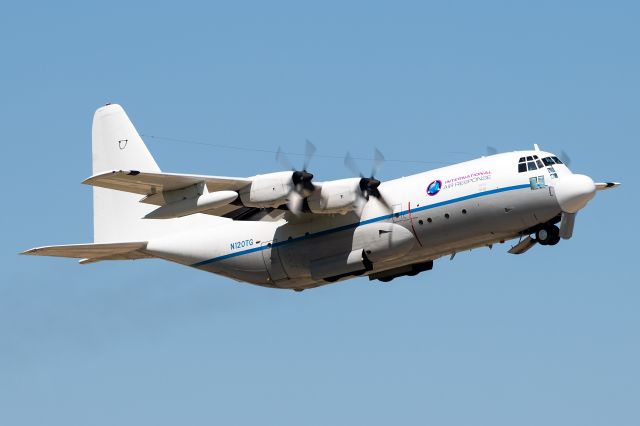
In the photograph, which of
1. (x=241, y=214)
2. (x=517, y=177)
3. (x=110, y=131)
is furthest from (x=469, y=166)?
(x=110, y=131)

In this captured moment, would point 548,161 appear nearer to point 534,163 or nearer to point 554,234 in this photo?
point 534,163

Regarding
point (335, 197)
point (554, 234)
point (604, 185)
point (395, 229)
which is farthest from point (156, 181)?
point (604, 185)

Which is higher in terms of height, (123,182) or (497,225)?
(123,182)

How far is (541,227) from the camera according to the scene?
29750mm

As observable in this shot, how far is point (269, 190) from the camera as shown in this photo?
2973cm

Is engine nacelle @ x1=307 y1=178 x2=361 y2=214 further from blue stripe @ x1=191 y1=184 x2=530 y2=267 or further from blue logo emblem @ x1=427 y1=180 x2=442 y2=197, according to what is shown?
blue logo emblem @ x1=427 y1=180 x2=442 y2=197

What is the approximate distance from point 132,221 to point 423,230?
30.9 feet

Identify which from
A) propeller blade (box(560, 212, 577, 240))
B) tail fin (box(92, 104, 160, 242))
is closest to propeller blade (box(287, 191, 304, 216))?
tail fin (box(92, 104, 160, 242))

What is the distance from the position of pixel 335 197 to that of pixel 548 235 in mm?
5375

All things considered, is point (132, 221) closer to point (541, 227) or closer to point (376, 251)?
point (376, 251)

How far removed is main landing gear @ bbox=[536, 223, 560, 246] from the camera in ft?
97.0

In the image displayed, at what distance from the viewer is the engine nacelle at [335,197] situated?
3033 cm

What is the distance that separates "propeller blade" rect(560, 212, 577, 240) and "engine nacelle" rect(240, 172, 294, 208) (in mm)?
6712

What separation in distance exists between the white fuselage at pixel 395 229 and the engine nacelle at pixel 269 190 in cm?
175
